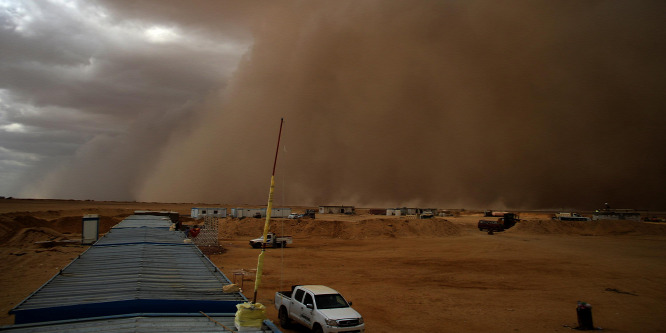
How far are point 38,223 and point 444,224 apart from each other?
42.2 meters

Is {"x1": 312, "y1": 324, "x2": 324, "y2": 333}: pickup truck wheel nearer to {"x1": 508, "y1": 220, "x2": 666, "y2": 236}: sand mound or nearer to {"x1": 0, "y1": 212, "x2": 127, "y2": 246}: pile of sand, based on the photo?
{"x1": 0, "y1": 212, "x2": 127, "y2": 246}: pile of sand

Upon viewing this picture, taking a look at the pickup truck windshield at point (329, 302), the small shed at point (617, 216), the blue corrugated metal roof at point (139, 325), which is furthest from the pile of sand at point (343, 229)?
the blue corrugated metal roof at point (139, 325)

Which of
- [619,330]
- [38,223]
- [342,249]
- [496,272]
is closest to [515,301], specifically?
[619,330]

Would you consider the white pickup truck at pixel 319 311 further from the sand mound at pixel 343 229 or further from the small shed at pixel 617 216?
the small shed at pixel 617 216

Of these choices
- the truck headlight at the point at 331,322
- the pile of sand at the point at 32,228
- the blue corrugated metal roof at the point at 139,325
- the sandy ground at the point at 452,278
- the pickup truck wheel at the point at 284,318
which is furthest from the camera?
the pile of sand at the point at 32,228

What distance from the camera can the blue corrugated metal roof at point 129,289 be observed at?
6.38m

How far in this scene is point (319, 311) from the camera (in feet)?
31.8

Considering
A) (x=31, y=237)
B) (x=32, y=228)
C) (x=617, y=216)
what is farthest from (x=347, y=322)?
(x=617, y=216)

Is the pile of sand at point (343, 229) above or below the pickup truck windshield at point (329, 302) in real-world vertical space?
above

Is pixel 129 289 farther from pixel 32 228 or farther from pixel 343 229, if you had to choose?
pixel 343 229

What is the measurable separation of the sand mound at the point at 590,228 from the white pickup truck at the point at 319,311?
44910 millimetres

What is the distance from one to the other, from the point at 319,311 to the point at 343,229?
114 ft

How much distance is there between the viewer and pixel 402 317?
40.9ft

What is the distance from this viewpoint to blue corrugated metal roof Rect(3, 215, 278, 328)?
6.38m
